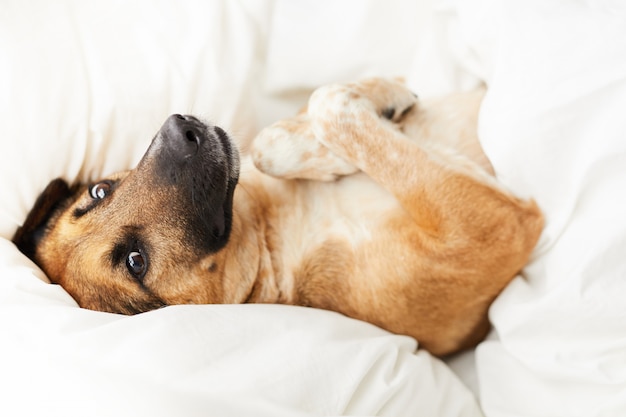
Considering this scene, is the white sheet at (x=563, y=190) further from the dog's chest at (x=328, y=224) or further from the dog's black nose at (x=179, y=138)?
the dog's black nose at (x=179, y=138)

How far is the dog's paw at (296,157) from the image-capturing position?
1.96 metres

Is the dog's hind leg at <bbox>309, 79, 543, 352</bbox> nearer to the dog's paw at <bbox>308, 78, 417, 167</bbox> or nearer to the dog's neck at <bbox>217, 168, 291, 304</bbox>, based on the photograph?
the dog's paw at <bbox>308, 78, 417, 167</bbox>

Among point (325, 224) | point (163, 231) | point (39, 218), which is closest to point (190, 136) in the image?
point (163, 231)

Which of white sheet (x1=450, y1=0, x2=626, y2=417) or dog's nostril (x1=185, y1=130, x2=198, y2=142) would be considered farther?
dog's nostril (x1=185, y1=130, x2=198, y2=142)

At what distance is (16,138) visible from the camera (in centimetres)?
192

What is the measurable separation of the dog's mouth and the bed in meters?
0.29

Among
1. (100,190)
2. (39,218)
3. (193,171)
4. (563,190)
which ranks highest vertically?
(563,190)

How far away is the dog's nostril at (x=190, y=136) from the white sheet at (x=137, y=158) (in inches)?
16.3

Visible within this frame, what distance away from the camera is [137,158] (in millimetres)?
2172

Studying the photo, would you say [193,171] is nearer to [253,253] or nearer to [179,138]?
[179,138]

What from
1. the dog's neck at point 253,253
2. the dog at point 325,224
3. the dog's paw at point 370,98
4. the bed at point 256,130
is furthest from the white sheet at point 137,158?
the dog's paw at point 370,98

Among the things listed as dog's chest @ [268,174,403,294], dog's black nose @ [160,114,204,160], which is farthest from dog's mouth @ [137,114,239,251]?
dog's chest @ [268,174,403,294]

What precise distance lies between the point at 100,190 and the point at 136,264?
0.32 metres

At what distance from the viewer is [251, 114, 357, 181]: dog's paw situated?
196 centimetres
